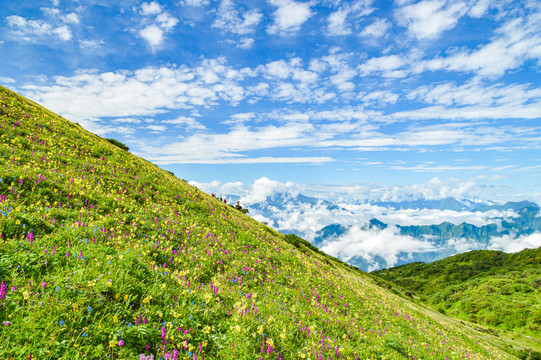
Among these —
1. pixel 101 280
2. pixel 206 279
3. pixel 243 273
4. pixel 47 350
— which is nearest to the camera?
pixel 47 350

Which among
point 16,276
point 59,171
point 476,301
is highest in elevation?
point 59,171

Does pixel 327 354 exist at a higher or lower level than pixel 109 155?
lower

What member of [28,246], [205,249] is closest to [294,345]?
[205,249]

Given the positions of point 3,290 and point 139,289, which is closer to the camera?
point 3,290

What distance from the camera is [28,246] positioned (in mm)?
4707

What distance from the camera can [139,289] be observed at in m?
4.61

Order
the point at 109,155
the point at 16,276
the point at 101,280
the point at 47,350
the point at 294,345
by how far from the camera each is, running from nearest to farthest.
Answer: the point at 47,350
the point at 16,276
the point at 101,280
the point at 294,345
the point at 109,155

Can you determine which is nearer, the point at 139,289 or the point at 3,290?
the point at 3,290

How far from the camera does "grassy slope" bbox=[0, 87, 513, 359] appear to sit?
3.43m

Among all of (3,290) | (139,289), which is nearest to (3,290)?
(3,290)

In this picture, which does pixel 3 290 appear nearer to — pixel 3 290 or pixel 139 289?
pixel 3 290

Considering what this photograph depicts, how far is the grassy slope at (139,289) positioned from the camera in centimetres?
343

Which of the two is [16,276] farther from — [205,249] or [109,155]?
[109,155]

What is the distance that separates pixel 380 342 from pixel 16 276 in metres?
8.83
